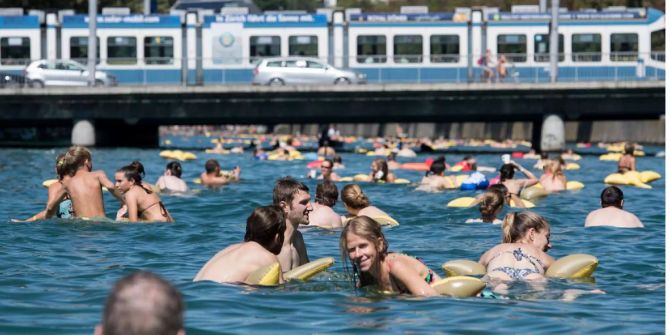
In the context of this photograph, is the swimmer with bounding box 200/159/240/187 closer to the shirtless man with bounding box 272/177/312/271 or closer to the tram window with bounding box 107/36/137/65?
the shirtless man with bounding box 272/177/312/271

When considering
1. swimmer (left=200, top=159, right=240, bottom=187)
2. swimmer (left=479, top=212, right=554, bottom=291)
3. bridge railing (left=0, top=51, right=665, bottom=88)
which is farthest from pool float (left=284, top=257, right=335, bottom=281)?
bridge railing (left=0, top=51, right=665, bottom=88)

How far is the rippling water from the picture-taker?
9.79 m

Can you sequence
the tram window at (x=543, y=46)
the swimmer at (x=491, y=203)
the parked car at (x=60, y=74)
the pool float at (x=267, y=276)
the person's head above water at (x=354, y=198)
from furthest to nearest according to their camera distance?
the tram window at (x=543, y=46), the parked car at (x=60, y=74), the person's head above water at (x=354, y=198), the swimmer at (x=491, y=203), the pool float at (x=267, y=276)

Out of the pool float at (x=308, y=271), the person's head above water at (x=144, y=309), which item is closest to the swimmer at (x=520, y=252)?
the pool float at (x=308, y=271)

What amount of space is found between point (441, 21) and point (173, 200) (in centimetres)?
2962

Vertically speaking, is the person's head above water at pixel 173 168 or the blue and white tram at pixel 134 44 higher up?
the blue and white tram at pixel 134 44

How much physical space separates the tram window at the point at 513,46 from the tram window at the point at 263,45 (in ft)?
27.0

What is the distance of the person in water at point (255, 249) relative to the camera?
35.2 ft

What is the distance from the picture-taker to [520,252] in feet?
39.3

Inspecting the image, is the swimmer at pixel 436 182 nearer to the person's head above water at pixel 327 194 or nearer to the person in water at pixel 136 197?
the person's head above water at pixel 327 194

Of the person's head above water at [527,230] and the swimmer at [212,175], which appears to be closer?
the person's head above water at [527,230]

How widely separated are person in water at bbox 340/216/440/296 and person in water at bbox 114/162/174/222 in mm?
6675

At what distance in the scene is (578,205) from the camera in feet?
77.6

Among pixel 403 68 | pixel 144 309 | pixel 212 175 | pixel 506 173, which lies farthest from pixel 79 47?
pixel 144 309
